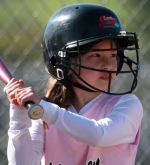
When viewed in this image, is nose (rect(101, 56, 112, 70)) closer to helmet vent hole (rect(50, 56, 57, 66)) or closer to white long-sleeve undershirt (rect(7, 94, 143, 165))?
white long-sleeve undershirt (rect(7, 94, 143, 165))

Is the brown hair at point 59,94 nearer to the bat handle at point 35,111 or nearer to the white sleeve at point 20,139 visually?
the white sleeve at point 20,139

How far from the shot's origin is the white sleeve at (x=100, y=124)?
5.17 feet

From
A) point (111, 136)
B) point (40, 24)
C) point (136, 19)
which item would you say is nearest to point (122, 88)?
point (136, 19)

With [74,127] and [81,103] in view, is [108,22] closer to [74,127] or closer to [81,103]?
[81,103]

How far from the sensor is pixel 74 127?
159 cm

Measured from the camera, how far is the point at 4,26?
9.16ft

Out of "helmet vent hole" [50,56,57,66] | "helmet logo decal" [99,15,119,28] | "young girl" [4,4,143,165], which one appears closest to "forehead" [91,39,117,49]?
"young girl" [4,4,143,165]

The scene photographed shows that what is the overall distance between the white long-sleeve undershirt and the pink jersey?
0.16 ft

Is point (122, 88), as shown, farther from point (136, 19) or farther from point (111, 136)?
point (111, 136)

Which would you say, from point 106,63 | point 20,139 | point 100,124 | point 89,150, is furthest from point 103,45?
point 20,139

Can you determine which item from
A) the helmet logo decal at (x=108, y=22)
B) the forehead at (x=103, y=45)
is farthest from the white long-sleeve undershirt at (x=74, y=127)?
the helmet logo decal at (x=108, y=22)

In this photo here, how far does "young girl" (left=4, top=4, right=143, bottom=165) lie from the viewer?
163 centimetres

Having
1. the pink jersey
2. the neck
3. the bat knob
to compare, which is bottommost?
the pink jersey

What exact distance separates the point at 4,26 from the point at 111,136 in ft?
5.14
